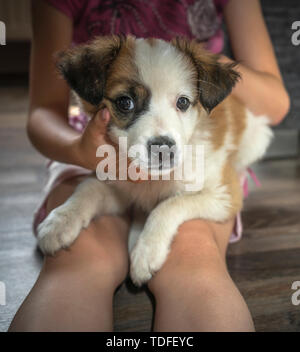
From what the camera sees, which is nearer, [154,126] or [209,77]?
[154,126]

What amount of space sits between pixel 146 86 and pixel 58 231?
549 mm

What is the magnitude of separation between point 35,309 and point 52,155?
2.10 feet

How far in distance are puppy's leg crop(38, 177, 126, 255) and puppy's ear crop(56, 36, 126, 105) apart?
15.7 inches

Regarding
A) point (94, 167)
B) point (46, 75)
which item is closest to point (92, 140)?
point (94, 167)

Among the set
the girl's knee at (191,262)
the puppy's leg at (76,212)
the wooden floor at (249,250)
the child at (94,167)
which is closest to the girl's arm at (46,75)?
the child at (94,167)

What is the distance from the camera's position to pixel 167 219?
1398 mm

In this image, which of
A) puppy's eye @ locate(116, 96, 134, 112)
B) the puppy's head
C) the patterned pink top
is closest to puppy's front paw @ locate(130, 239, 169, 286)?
the puppy's head

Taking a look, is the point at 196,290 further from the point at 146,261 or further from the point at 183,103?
the point at 183,103

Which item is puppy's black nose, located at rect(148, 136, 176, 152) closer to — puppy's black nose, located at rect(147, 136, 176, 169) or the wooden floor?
puppy's black nose, located at rect(147, 136, 176, 169)

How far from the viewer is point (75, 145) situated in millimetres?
1380

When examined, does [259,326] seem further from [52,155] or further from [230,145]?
[52,155]

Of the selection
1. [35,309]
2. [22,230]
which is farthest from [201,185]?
[22,230]

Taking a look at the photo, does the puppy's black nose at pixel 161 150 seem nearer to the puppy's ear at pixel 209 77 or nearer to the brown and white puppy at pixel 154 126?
the brown and white puppy at pixel 154 126

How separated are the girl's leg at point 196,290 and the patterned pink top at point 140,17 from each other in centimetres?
89
